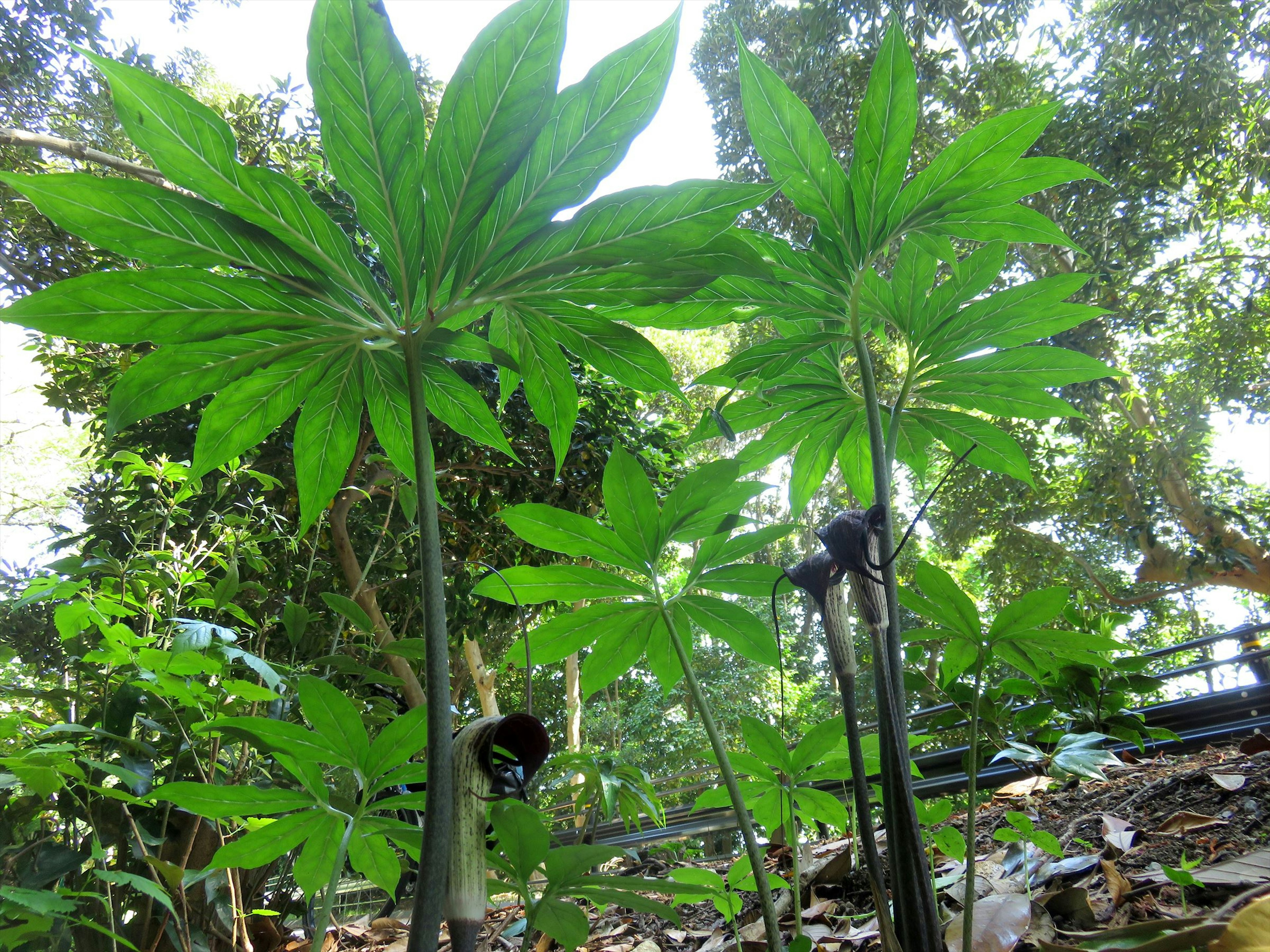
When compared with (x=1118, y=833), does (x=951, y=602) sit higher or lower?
higher

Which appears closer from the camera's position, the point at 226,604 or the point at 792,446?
the point at 792,446

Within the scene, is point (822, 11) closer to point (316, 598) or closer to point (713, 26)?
point (713, 26)

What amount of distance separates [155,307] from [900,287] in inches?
32.0

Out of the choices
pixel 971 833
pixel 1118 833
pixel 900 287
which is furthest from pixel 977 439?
pixel 1118 833

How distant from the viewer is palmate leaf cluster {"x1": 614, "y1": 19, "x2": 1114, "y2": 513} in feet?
2.63

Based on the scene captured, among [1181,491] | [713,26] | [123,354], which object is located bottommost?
[1181,491]

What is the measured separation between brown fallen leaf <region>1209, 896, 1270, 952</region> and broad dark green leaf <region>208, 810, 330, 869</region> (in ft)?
2.33

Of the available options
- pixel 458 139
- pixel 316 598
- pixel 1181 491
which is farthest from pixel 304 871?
pixel 1181 491

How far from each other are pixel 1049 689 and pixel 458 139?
1499 mm

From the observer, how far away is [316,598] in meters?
4.19

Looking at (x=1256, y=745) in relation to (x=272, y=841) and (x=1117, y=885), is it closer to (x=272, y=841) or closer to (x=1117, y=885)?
(x=1117, y=885)

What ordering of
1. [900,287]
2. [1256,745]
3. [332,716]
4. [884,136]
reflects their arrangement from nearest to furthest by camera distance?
[332,716]
[884,136]
[900,287]
[1256,745]

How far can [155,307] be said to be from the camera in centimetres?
65

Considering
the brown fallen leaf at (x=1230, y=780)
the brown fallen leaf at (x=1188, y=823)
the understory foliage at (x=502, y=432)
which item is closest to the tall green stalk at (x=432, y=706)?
the understory foliage at (x=502, y=432)
